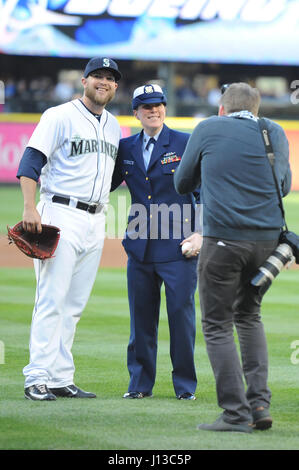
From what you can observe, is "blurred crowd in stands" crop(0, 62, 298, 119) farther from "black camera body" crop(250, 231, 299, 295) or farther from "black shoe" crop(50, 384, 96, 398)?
"black camera body" crop(250, 231, 299, 295)

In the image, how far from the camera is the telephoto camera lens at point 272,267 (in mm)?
4773

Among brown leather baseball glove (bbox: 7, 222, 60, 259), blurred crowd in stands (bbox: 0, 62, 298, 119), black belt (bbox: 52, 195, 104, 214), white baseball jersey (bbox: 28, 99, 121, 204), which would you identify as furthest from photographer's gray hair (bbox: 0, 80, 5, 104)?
brown leather baseball glove (bbox: 7, 222, 60, 259)

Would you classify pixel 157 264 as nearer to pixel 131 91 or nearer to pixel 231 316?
pixel 231 316

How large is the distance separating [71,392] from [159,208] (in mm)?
1325

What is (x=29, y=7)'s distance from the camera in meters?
26.3

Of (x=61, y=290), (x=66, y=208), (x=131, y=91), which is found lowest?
(x=61, y=290)

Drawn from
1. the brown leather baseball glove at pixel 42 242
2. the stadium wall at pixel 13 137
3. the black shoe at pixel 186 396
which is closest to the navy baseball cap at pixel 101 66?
the brown leather baseball glove at pixel 42 242

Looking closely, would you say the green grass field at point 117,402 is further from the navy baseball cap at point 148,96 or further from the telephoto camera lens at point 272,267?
the navy baseball cap at point 148,96

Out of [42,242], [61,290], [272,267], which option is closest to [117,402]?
[61,290]

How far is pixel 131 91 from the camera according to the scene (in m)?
28.6

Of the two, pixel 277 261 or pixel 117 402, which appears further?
pixel 117 402

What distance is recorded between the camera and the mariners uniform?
19.3 feet

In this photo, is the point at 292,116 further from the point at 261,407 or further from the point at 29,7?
the point at 261,407

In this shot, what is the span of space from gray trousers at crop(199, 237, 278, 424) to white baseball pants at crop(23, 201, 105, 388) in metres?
1.18
